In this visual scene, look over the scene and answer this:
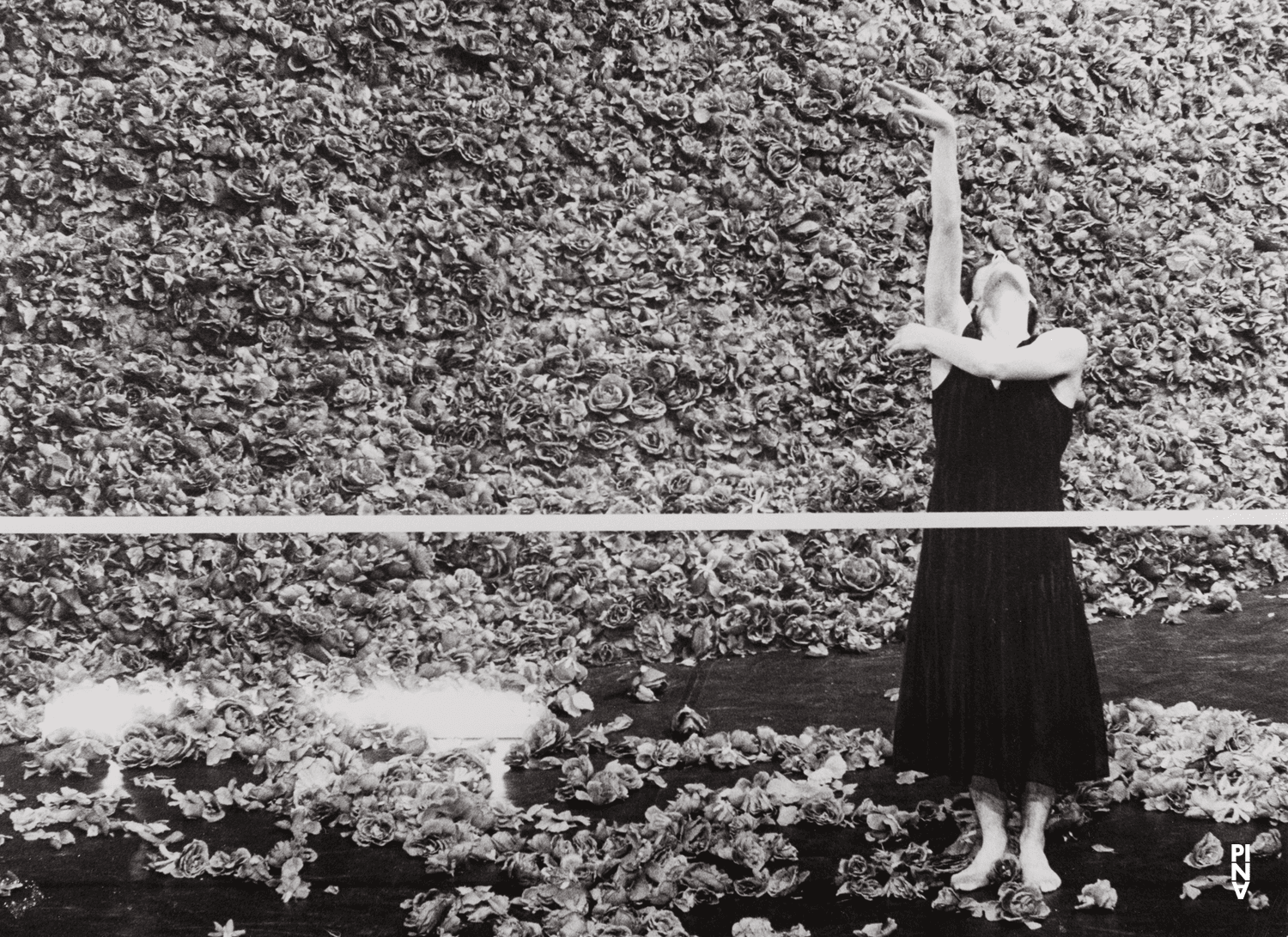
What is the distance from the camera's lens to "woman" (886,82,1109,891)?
2.06 m

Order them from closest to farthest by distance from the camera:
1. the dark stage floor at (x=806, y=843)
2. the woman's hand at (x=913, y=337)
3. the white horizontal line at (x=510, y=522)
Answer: the dark stage floor at (x=806, y=843) → the woman's hand at (x=913, y=337) → the white horizontal line at (x=510, y=522)

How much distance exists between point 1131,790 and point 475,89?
5.74 ft

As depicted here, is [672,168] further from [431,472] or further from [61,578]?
[61,578]

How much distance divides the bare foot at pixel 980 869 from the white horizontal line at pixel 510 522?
540mm

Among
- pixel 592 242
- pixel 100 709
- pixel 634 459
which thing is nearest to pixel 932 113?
pixel 592 242

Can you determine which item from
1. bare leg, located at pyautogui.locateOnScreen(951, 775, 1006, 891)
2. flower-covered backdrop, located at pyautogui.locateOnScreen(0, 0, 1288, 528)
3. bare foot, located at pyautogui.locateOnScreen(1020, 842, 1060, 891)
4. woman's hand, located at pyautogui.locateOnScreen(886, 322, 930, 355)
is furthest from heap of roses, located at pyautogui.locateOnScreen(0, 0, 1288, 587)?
bare foot, located at pyautogui.locateOnScreen(1020, 842, 1060, 891)

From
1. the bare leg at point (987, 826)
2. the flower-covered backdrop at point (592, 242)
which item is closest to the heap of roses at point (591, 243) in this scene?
the flower-covered backdrop at point (592, 242)

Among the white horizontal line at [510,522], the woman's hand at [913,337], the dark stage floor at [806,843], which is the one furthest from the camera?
the white horizontal line at [510,522]

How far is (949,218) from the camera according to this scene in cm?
210

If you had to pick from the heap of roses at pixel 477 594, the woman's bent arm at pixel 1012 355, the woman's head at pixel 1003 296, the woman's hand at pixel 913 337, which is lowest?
the heap of roses at pixel 477 594

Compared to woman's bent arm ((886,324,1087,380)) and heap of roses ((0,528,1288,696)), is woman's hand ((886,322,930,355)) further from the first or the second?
heap of roses ((0,528,1288,696))

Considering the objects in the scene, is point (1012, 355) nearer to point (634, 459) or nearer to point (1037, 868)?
point (634, 459)

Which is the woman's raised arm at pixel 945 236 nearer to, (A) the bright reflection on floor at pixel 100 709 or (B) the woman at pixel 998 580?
(B) the woman at pixel 998 580

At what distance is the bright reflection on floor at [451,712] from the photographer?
88.7 inches
